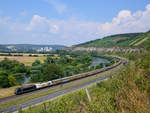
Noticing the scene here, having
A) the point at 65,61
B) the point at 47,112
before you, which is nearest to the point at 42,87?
the point at 47,112

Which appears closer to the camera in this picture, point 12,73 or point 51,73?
point 51,73

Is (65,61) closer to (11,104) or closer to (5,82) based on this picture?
(5,82)

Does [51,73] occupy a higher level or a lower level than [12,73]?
higher

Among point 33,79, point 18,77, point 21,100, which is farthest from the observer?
point 18,77

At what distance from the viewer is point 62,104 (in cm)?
787

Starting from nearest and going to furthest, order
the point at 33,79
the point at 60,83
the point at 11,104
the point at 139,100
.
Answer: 1. the point at 139,100
2. the point at 11,104
3. the point at 60,83
4. the point at 33,79

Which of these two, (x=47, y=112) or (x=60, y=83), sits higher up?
(x=47, y=112)

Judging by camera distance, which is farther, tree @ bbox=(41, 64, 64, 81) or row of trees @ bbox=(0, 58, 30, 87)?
tree @ bbox=(41, 64, 64, 81)

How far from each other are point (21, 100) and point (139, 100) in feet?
78.2

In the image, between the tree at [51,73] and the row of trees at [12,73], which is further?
the tree at [51,73]

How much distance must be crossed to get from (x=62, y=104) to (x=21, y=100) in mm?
18856

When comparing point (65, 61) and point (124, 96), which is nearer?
point (124, 96)

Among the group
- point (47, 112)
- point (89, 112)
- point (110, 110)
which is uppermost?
point (110, 110)

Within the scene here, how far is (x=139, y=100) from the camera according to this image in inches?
166
